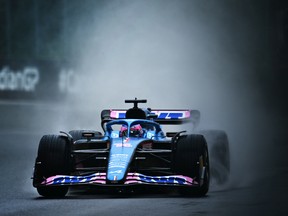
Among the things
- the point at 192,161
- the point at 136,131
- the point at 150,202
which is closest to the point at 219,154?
the point at 136,131

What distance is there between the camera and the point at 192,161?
13.8 metres

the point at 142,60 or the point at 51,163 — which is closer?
the point at 51,163

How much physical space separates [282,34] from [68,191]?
1706cm

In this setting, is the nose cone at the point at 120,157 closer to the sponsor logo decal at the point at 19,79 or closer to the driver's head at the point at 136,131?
the driver's head at the point at 136,131

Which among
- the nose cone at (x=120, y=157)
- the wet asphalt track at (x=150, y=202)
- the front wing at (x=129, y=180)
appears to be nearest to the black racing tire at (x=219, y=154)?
the wet asphalt track at (x=150, y=202)

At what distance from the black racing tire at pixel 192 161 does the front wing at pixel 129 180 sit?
0.13 m

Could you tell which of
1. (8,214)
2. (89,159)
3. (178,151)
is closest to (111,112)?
(89,159)

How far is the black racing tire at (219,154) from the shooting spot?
54.5 feet

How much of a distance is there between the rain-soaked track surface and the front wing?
210mm

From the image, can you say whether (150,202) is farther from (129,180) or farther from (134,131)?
(134,131)

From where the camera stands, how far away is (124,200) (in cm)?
1311

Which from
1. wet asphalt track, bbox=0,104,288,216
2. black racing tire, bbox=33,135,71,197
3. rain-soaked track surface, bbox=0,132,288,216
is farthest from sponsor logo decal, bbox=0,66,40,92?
black racing tire, bbox=33,135,71,197

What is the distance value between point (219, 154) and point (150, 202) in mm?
4221

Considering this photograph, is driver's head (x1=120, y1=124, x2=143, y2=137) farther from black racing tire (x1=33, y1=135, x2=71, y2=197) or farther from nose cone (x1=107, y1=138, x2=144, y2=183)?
black racing tire (x1=33, y1=135, x2=71, y2=197)
